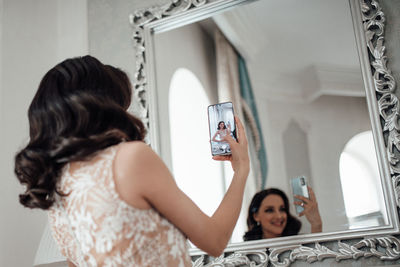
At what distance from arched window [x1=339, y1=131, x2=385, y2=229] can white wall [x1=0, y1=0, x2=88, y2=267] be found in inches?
46.5

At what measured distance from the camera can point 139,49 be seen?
1762mm

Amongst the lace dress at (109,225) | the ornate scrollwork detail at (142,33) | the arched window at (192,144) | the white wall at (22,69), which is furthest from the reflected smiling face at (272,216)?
the white wall at (22,69)

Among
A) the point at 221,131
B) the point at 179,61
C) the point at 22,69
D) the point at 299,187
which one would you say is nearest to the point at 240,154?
the point at 221,131

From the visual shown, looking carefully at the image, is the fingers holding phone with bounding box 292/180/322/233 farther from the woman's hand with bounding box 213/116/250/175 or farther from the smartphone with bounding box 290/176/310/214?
the woman's hand with bounding box 213/116/250/175

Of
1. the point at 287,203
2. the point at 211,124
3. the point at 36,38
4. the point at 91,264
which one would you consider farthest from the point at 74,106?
the point at 36,38

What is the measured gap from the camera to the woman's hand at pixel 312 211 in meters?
1.33

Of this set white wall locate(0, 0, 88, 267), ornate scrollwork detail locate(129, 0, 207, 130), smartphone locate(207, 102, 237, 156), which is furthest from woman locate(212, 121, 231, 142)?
white wall locate(0, 0, 88, 267)

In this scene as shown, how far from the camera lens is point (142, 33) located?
1.77 m

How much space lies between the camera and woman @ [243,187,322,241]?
1.35 metres

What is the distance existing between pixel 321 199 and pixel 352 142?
0.20 m

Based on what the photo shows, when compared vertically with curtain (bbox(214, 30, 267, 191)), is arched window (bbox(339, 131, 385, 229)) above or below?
below

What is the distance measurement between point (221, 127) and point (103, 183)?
53cm

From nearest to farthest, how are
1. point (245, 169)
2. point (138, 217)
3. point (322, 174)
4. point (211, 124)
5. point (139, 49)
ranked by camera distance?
1. point (138, 217)
2. point (245, 169)
3. point (211, 124)
4. point (322, 174)
5. point (139, 49)

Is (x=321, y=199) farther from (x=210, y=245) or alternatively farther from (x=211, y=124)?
(x=210, y=245)
